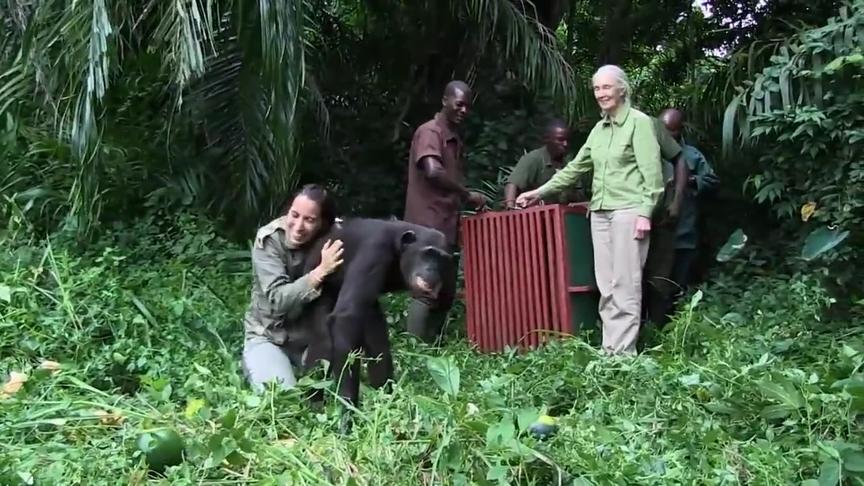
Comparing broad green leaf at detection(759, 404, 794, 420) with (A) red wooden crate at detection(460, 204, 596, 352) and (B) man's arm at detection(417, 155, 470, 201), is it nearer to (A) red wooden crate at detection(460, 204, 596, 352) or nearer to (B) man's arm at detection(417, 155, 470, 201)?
(A) red wooden crate at detection(460, 204, 596, 352)

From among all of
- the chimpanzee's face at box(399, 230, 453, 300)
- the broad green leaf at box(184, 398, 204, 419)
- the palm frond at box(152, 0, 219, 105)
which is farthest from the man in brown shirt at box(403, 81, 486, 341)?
the broad green leaf at box(184, 398, 204, 419)

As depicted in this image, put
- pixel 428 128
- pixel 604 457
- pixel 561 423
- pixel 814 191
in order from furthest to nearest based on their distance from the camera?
pixel 428 128, pixel 814 191, pixel 561 423, pixel 604 457

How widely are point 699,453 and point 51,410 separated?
2308 mm

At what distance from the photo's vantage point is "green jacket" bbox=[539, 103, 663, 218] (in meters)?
5.36

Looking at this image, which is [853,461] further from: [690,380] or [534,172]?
[534,172]

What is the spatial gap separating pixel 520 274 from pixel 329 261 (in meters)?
2.18

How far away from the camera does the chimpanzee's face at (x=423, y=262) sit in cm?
402

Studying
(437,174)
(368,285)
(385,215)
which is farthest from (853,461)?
(385,215)

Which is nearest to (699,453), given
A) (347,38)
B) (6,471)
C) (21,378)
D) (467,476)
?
(467,476)

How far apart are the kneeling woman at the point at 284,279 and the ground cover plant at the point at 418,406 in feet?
0.62

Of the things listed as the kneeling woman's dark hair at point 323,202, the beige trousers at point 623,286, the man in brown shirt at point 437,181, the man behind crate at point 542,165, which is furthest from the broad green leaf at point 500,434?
the man behind crate at point 542,165

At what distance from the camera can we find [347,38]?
9.88 m

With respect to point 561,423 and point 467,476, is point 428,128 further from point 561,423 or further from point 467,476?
point 467,476

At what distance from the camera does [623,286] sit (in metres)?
5.41
